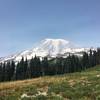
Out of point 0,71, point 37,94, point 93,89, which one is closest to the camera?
point 37,94

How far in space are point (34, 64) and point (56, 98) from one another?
542 feet

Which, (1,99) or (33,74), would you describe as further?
(33,74)

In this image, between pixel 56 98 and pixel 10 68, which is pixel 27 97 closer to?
pixel 56 98

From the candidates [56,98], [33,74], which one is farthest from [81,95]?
[33,74]

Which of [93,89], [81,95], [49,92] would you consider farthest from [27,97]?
[93,89]

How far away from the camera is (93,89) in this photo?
31.9 meters

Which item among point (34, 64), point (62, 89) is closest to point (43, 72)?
point (34, 64)

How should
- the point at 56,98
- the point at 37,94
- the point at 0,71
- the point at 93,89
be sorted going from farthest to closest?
the point at 0,71 → the point at 93,89 → the point at 37,94 → the point at 56,98

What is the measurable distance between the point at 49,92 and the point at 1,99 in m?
5.71

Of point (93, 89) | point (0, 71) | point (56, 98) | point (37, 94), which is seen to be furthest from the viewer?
point (0, 71)

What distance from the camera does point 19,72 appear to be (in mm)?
191875

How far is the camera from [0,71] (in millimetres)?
186250

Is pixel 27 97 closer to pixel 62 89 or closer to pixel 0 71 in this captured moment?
pixel 62 89

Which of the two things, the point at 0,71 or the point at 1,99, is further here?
the point at 0,71
